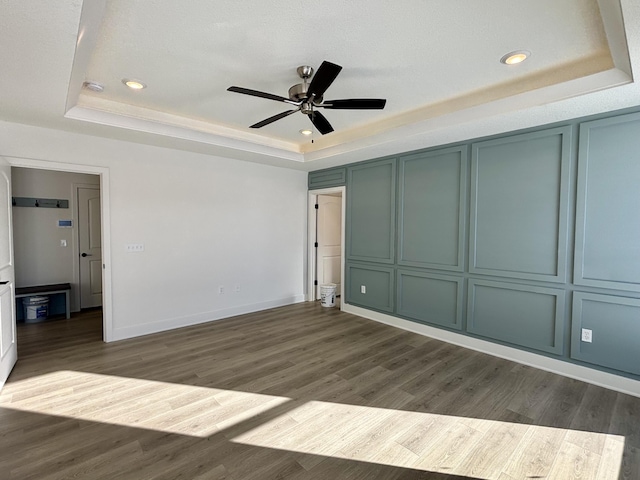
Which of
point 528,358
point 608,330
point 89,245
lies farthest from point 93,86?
point 608,330

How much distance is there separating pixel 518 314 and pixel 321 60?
10.9 feet

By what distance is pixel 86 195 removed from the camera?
5.18m

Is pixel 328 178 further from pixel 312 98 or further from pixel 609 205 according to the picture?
pixel 609 205

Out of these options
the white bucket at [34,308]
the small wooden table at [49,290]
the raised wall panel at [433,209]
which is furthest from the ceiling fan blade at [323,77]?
the white bucket at [34,308]

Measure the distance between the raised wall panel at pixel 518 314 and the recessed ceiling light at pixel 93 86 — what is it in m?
4.52

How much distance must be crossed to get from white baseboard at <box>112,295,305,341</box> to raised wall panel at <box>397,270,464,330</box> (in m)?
2.26

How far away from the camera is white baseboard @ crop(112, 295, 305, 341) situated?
155 inches

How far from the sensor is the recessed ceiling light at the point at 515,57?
7.60 ft

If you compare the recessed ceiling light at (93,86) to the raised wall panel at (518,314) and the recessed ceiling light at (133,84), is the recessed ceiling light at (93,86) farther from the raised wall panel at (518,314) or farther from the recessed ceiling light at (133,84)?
the raised wall panel at (518,314)

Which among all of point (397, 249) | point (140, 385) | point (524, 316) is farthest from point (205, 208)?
point (524, 316)

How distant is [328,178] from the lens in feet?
18.2

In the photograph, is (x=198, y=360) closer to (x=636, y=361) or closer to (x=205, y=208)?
(x=205, y=208)

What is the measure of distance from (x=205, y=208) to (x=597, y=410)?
492 cm

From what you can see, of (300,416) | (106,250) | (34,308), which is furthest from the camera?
(34,308)
